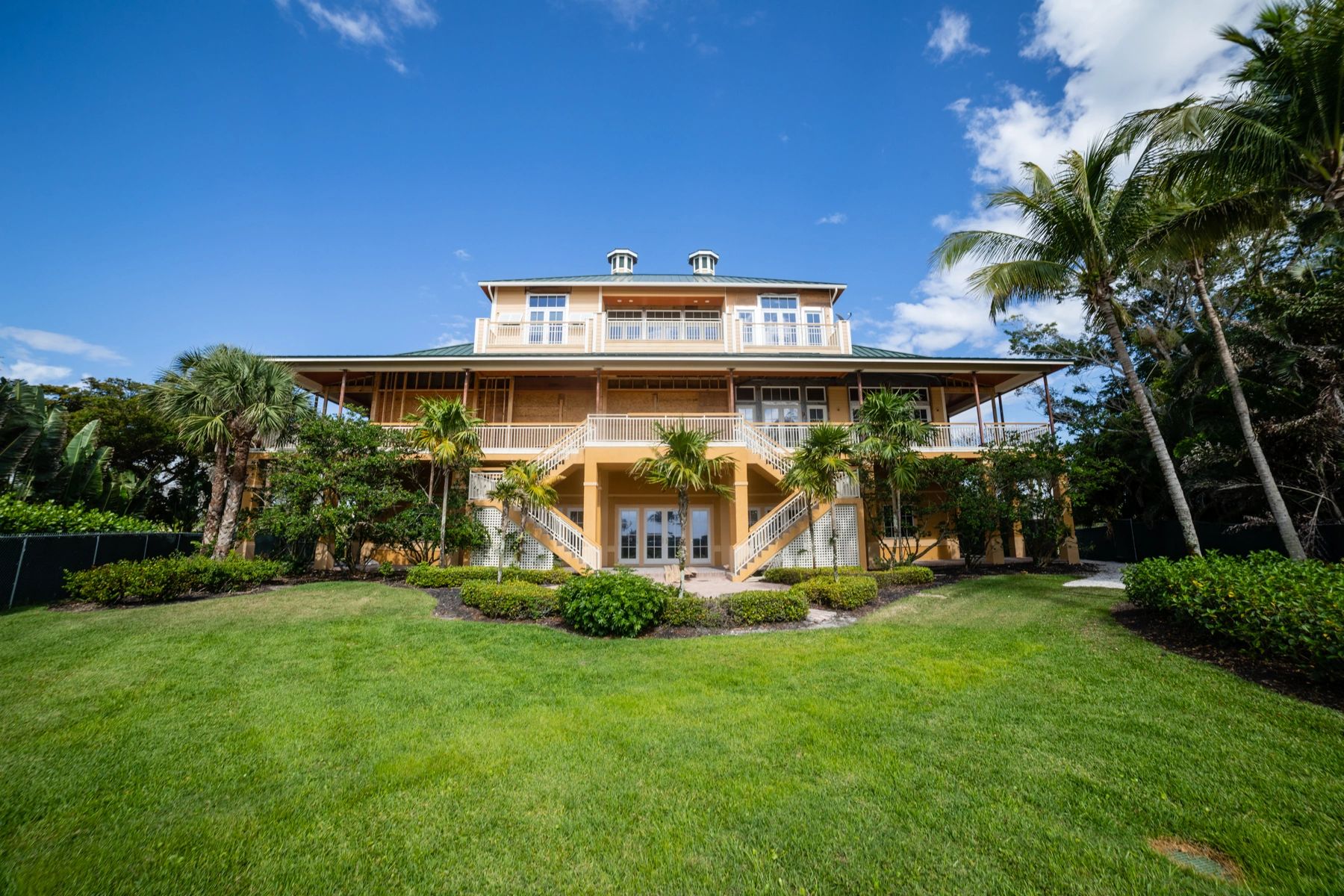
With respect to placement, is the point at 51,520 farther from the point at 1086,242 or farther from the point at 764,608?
the point at 1086,242

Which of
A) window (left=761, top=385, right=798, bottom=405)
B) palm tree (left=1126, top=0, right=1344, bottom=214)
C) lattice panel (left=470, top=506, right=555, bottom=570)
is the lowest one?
lattice panel (left=470, top=506, right=555, bottom=570)

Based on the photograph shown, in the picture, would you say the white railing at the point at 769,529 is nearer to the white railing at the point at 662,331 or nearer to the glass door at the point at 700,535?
the glass door at the point at 700,535

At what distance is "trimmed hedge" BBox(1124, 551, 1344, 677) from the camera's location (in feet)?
17.5

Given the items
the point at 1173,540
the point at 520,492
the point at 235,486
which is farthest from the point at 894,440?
the point at 235,486

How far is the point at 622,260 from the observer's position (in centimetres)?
2475

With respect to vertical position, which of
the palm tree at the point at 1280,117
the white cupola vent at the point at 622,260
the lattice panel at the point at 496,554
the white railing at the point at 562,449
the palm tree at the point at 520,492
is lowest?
the lattice panel at the point at 496,554

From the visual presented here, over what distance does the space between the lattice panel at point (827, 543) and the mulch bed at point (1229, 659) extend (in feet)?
22.2

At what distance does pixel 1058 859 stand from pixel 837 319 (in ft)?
63.4

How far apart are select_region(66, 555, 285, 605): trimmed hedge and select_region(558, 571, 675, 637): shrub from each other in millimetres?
8763

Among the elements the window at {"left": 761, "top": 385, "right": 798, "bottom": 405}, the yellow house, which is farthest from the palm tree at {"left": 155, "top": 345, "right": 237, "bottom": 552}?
the window at {"left": 761, "top": 385, "right": 798, "bottom": 405}

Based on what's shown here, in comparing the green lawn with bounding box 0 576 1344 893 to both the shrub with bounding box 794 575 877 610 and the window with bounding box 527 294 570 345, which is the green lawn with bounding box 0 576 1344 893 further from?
the window with bounding box 527 294 570 345

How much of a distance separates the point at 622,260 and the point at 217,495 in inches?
696

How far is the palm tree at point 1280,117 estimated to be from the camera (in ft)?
25.7

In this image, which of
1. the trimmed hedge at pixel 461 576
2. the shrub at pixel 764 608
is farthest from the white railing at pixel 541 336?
the shrub at pixel 764 608
